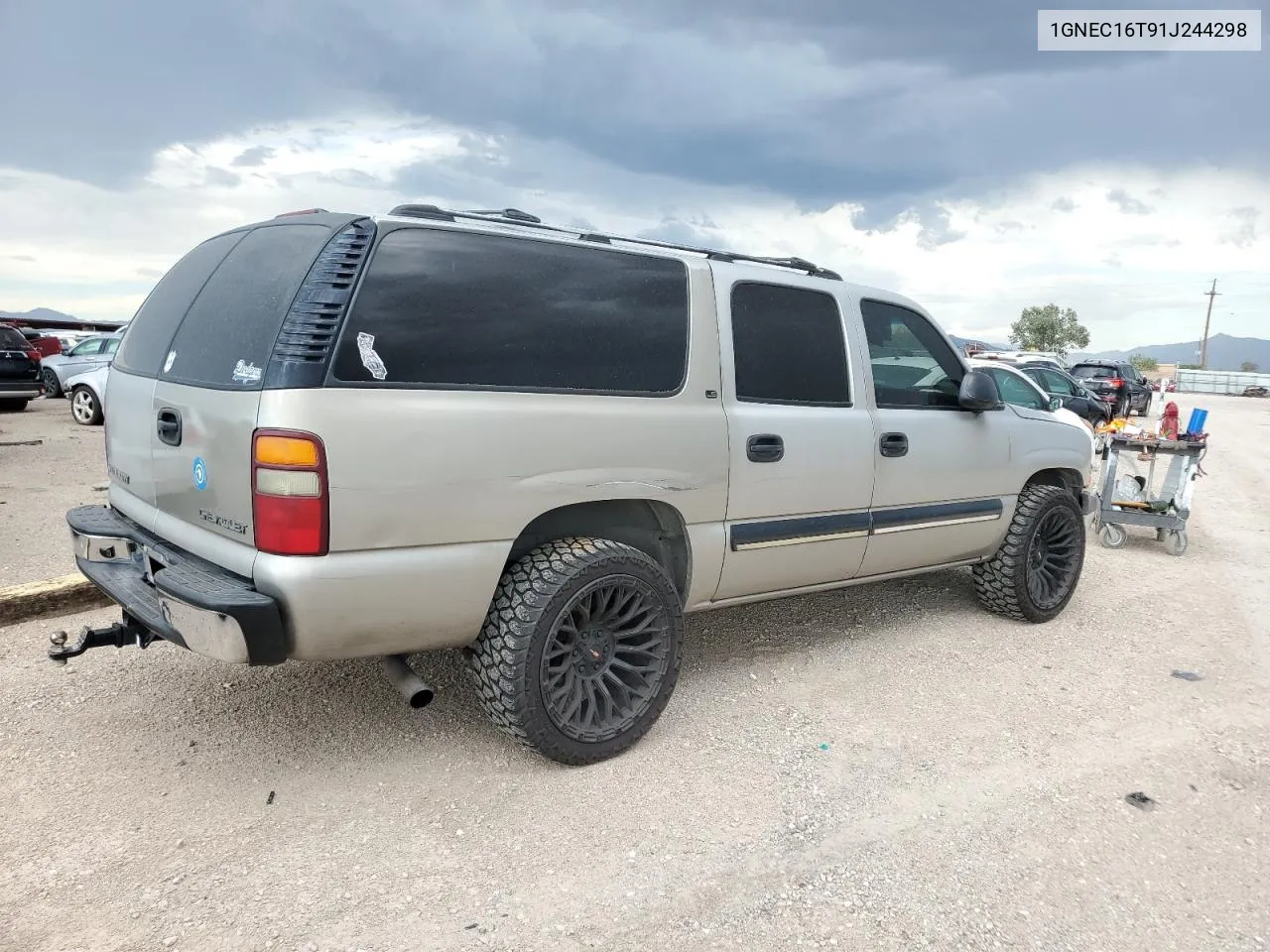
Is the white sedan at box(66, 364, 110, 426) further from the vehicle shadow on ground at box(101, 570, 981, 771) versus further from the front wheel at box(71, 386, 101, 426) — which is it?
the vehicle shadow on ground at box(101, 570, 981, 771)

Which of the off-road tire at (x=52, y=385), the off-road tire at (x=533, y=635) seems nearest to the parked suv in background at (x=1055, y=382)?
the off-road tire at (x=533, y=635)

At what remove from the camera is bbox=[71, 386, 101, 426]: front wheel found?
13.3 metres

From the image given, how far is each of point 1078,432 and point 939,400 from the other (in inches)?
55.9

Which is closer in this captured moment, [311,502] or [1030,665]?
[311,502]

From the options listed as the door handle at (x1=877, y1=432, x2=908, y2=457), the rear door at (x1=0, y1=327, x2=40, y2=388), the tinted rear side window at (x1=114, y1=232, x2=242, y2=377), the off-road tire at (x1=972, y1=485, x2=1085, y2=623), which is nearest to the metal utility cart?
the off-road tire at (x1=972, y1=485, x2=1085, y2=623)

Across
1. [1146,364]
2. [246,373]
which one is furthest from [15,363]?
[1146,364]

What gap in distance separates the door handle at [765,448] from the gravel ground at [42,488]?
402 cm

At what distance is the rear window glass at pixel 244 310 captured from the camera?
275 centimetres

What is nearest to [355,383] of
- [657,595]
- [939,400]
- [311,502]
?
[311,502]

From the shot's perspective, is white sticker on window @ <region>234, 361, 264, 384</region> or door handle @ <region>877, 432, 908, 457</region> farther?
door handle @ <region>877, 432, 908, 457</region>

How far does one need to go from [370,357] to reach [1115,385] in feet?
70.8

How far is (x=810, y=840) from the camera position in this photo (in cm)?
283

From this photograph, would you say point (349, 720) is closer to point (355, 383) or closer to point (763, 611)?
point (355, 383)

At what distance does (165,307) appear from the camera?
3.49 m
